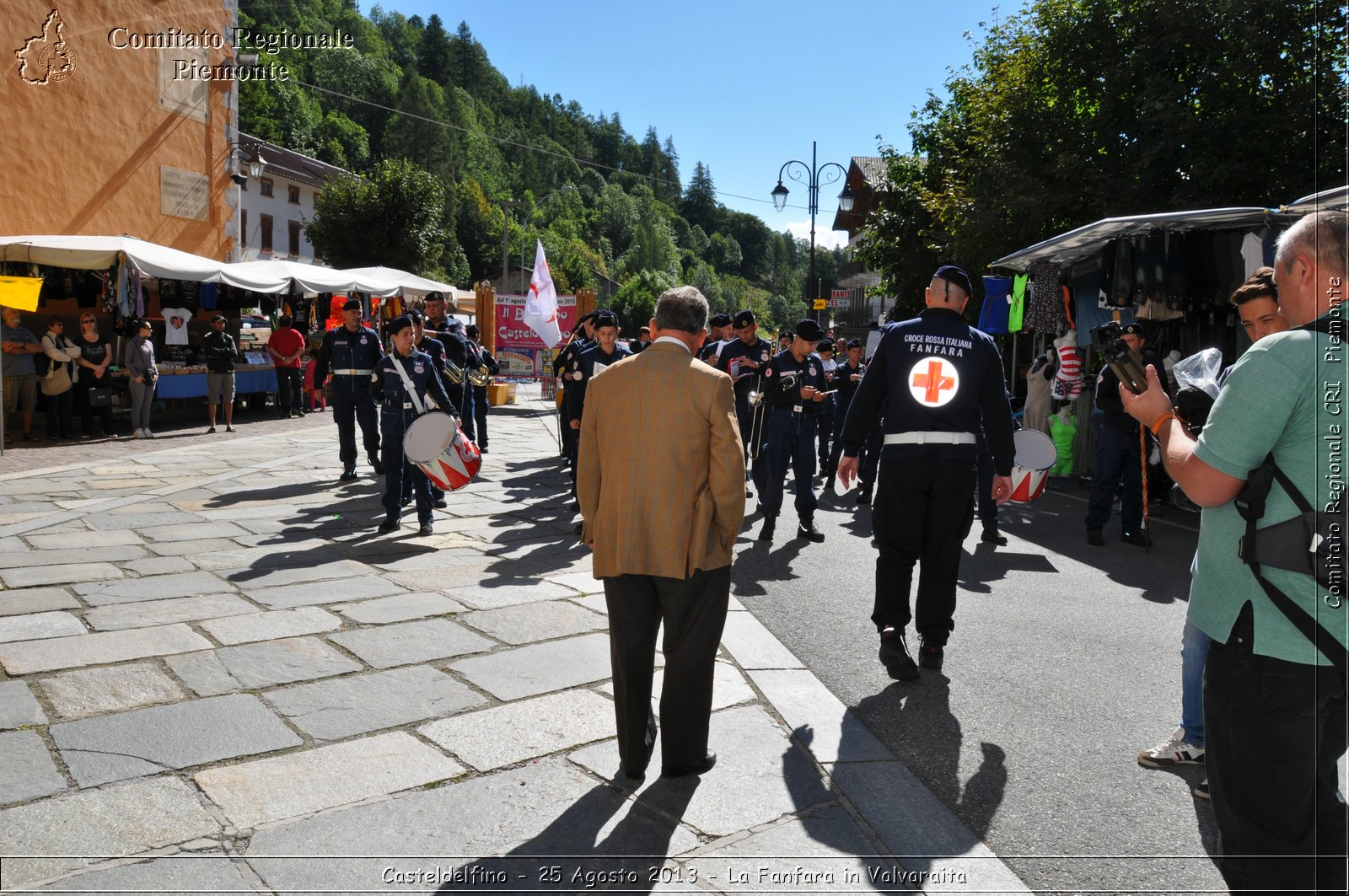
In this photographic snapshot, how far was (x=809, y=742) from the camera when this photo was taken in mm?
4148

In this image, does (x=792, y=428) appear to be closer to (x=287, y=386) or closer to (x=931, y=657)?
(x=931, y=657)

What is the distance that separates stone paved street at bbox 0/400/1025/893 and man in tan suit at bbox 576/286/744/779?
0.27 metres

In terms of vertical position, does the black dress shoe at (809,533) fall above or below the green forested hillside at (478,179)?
below

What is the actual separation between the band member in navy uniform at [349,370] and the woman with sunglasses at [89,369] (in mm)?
4976

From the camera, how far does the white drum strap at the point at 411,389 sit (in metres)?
8.61

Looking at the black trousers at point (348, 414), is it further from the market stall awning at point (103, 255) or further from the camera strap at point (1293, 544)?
the camera strap at point (1293, 544)

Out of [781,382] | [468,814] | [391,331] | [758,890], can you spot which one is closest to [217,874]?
[468,814]

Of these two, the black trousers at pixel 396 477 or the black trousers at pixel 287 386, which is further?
the black trousers at pixel 287 386

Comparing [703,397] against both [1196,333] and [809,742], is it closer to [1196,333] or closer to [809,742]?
[809,742]

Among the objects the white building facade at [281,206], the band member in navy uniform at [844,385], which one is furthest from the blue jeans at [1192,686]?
the white building facade at [281,206]

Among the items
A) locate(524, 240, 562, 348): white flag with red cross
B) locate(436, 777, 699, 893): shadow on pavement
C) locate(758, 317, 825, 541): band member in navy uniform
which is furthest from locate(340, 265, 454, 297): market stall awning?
locate(436, 777, 699, 893): shadow on pavement

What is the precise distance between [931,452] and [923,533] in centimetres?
43

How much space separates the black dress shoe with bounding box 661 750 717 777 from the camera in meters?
3.77
